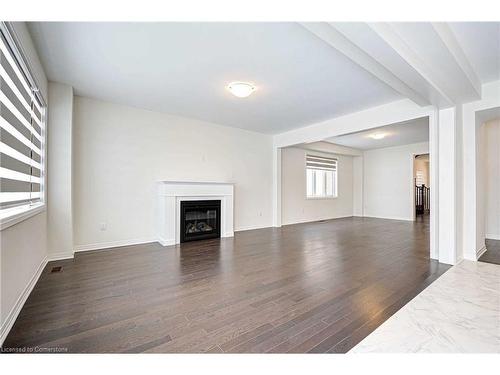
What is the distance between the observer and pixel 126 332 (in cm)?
169

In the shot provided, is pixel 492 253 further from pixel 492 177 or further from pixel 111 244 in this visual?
pixel 111 244

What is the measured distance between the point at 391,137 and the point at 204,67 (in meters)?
5.87

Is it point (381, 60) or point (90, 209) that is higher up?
point (381, 60)

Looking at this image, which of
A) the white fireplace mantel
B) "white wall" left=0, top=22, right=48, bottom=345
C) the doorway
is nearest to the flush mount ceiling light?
the white fireplace mantel

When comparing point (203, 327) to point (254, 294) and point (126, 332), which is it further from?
point (254, 294)

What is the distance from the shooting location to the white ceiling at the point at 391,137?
5.46 m

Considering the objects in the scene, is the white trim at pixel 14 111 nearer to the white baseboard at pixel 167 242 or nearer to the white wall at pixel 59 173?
the white wall at pixel 59 173

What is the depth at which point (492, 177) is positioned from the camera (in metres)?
4.82

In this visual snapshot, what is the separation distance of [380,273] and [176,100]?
385cm

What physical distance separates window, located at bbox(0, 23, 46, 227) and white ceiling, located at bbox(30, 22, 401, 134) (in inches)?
17.3

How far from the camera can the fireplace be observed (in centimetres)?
447

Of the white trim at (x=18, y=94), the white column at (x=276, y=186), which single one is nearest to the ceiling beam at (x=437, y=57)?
the white trim at (x=18, y=94)

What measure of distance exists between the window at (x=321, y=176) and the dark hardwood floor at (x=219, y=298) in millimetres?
3997

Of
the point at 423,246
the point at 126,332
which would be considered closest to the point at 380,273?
the point at 423,246
